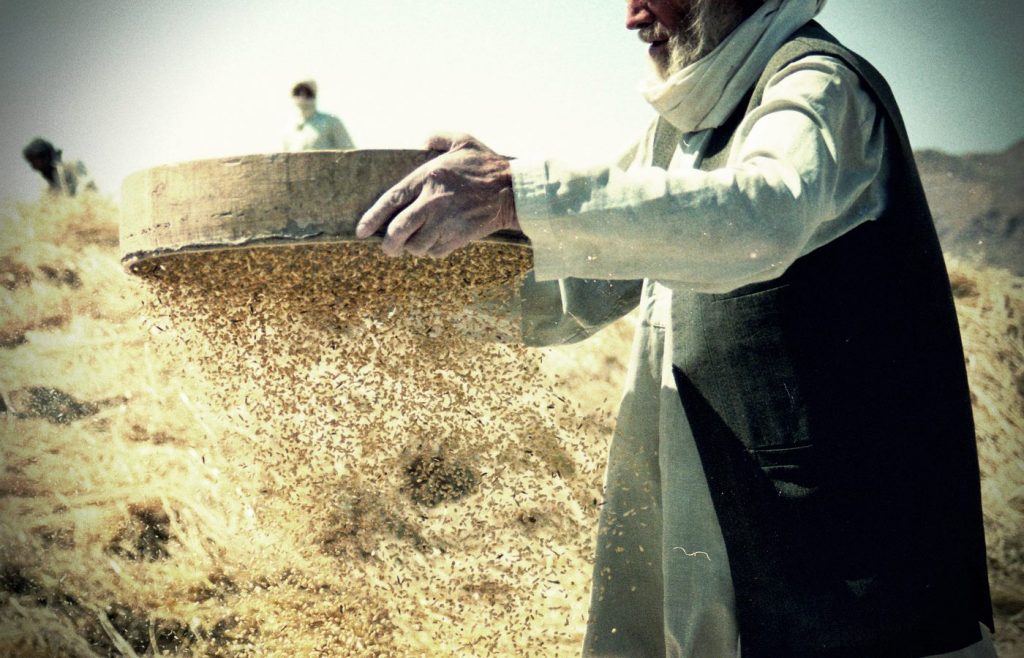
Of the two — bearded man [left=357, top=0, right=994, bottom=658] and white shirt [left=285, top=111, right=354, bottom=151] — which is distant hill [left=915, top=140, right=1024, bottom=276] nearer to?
white shirt [left=285, top=111, right=354, bottom=151]

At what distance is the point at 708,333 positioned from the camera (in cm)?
140

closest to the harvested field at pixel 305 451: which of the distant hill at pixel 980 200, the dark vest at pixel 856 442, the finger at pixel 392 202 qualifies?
the finger at pixel 392 202

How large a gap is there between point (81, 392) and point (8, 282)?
0.97m

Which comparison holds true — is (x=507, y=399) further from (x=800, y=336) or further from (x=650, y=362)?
(x=800, y=336)


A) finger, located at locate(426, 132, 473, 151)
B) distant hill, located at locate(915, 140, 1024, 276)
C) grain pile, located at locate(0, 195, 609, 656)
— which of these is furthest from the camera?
distant hill, located at locate(915, 140, 1024, 276)

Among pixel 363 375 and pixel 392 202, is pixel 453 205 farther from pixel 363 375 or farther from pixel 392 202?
pixel 363 375

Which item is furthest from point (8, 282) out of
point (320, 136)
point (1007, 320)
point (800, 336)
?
point (1007, 320)

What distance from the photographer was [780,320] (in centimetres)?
133

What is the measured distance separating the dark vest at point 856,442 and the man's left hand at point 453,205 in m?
0.45

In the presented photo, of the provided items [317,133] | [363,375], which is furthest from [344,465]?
[317,133]

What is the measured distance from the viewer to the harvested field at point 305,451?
1482 millimetres

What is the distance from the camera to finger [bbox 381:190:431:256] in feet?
3.53

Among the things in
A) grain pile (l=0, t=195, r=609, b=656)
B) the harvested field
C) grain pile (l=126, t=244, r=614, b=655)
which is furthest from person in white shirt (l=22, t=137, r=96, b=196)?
grain pile (l=126, t=244, r=614, b=655)

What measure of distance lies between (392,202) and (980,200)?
8.79 meters
